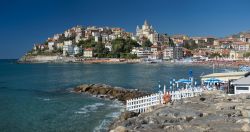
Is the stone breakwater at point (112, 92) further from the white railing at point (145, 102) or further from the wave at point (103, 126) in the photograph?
the wave at point (103, 126)

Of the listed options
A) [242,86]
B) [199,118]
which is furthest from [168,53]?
[199,118]

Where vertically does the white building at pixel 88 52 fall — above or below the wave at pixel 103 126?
above

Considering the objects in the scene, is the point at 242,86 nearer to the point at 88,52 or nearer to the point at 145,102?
the point at 145,102

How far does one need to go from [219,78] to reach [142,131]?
16724mm

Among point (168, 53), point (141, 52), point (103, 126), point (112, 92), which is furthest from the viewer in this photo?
point (141, 52)

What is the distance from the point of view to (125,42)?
188 meters

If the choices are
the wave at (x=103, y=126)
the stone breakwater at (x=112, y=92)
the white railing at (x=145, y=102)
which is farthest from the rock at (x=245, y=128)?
the stone breakwater at (x=112, y=92)

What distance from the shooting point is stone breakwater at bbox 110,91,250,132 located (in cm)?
1402

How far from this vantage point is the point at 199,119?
15586mm

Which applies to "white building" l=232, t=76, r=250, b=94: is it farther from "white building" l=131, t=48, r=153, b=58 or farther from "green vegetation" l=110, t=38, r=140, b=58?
"green vegetation" l=110, t=38, r=140, b=58

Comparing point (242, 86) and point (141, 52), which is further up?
point (141, 52)

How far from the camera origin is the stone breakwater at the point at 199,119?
46.0 feet

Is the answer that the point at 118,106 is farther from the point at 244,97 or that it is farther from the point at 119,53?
the point at 119,53

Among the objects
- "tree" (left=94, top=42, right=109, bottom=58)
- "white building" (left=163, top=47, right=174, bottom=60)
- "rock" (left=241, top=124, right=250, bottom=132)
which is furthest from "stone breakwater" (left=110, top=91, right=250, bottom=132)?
"tree" (left=94, top=42, right=109, bottom=58)
